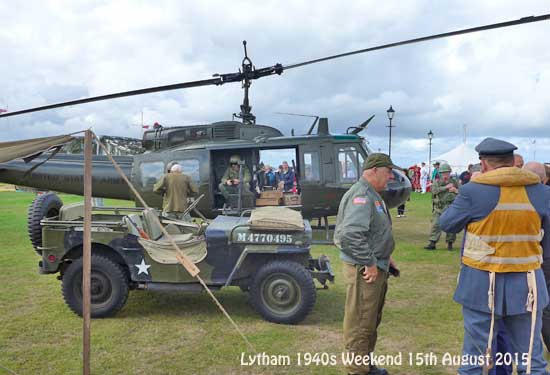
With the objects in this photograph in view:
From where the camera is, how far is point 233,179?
963cm

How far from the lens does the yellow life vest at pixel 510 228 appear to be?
2.80m

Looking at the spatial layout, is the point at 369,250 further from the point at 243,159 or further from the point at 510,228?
the point at 243,159

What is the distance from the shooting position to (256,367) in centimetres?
397

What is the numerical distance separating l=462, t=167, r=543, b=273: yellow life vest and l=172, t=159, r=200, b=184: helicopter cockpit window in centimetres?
728

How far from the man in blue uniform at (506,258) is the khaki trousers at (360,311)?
71cm

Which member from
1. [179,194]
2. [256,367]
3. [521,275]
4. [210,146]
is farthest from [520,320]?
[210,146]

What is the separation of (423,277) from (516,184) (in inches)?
174

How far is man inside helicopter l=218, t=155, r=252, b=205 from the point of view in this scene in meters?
9.59

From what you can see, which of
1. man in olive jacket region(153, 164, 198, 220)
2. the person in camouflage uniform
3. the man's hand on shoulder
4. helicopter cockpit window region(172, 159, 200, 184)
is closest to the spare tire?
man in olive jacket region(153, 164, 198, 220)

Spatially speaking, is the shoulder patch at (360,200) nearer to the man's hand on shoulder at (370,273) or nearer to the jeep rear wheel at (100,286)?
the man's hand on shoulder at (370,273)

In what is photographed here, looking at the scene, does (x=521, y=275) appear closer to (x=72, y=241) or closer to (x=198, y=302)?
(x=198, y=302)

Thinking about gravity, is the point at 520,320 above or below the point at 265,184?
below

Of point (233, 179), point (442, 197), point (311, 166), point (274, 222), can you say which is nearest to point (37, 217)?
point (274, 222)

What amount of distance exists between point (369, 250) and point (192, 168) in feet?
22.2
